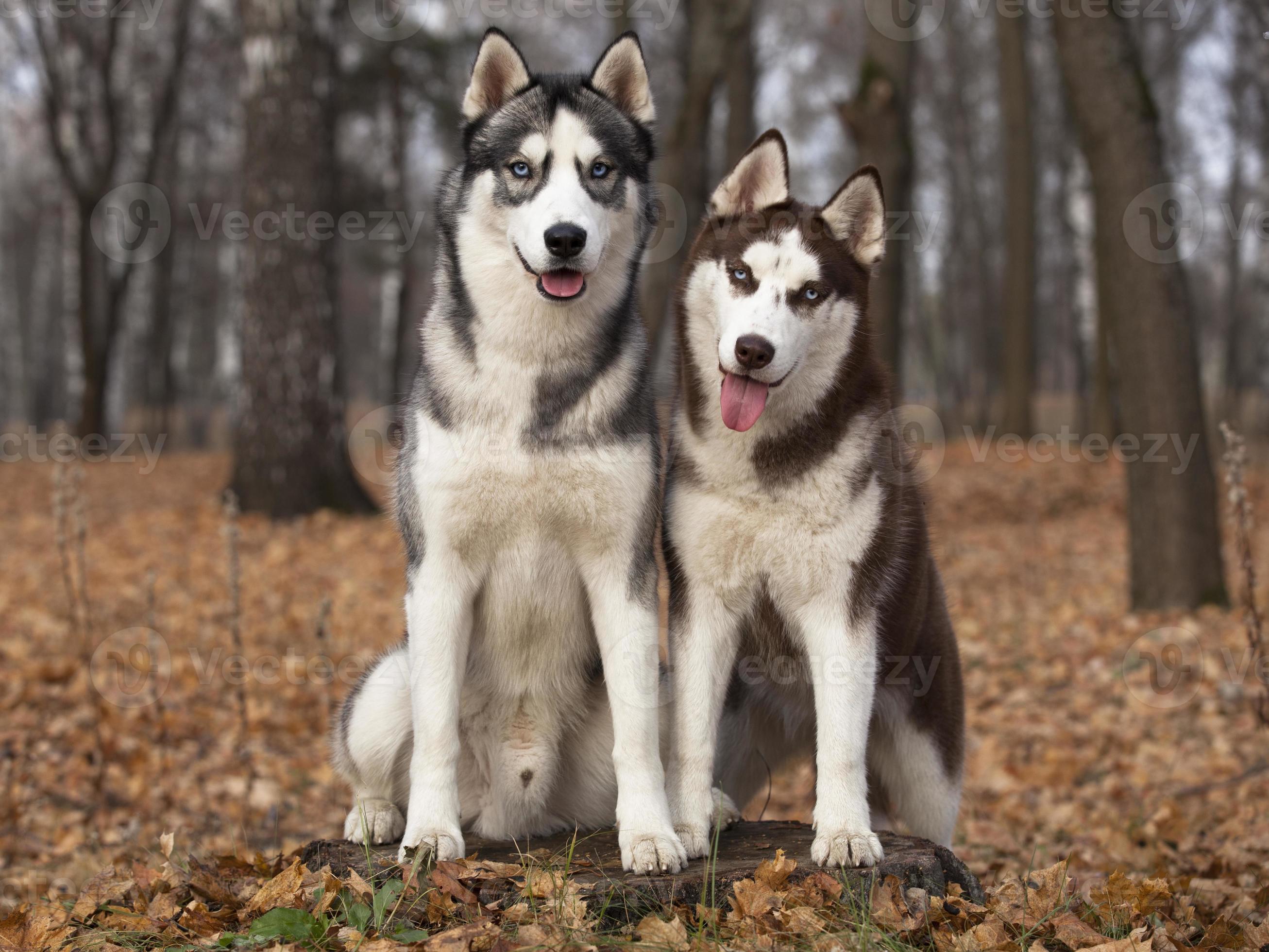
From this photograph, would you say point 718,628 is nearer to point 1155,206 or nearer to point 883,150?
point 1155,206

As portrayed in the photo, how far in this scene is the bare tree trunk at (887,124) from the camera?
9789mm

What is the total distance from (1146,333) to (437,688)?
5.52m

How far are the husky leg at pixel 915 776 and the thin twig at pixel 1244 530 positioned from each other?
1198mm

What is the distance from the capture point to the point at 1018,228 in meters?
16.2

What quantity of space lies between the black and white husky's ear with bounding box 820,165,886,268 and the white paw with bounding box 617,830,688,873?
5.89 ft

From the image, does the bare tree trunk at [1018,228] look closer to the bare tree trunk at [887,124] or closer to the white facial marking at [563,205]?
the bare tree trunk at [887,124]

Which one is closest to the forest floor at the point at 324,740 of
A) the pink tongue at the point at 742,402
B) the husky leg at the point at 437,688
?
the husky leg at the point at 437,688

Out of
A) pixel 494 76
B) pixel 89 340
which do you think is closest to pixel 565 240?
pixel 494 76

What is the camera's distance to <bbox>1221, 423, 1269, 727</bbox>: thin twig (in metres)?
3.65

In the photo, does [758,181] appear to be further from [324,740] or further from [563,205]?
[324,740]

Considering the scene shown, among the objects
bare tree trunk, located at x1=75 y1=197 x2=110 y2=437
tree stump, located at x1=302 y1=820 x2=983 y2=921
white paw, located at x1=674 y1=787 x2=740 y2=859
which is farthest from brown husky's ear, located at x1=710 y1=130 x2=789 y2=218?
bare tree trunk, located at x1=75 y1=197 x2=110 y2=437

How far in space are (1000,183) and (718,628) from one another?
2842cm

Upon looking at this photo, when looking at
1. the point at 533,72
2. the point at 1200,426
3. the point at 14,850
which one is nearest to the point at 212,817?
the point at 14,850

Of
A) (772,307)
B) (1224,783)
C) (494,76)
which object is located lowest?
(1224,783)
